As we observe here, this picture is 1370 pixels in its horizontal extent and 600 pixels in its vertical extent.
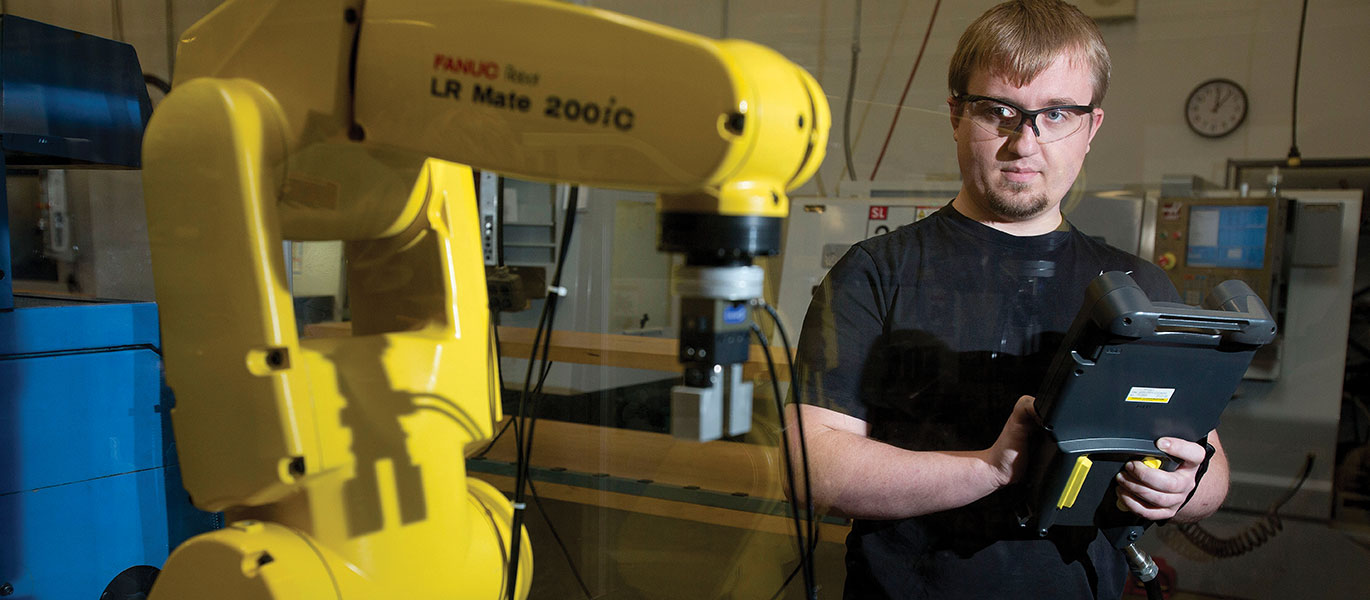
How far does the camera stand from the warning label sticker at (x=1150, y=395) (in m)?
0.80

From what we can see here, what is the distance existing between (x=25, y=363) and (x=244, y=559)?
2.22 ft

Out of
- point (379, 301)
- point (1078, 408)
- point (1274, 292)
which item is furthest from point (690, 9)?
point (1274, 292)

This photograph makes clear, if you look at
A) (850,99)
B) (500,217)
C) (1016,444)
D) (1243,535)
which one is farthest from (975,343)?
(1243,535)

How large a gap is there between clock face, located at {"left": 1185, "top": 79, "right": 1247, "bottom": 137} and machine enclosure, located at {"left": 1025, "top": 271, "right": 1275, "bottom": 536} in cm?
79

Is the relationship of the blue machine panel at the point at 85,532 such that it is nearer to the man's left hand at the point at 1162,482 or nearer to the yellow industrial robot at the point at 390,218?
the yellow industrial robot at the point at 390,218

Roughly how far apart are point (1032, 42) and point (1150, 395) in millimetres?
445

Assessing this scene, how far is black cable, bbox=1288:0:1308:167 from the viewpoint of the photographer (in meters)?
1.40

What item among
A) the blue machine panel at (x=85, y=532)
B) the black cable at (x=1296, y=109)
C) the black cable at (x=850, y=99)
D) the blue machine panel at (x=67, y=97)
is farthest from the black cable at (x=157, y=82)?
the black cable at (x=1296, y=109)

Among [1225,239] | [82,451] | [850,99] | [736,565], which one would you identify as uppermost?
[850,99]

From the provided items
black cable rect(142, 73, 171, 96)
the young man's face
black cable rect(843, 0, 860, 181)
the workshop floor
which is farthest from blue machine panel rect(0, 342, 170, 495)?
the young man's face

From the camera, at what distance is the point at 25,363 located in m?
1.07

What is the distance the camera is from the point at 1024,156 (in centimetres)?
98

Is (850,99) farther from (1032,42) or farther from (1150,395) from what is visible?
(1150,395)

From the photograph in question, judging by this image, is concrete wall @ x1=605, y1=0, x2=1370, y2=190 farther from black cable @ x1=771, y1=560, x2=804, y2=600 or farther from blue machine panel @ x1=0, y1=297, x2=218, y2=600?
blue machine panel @ x1=0, y1=297, x2=218, y2=600
